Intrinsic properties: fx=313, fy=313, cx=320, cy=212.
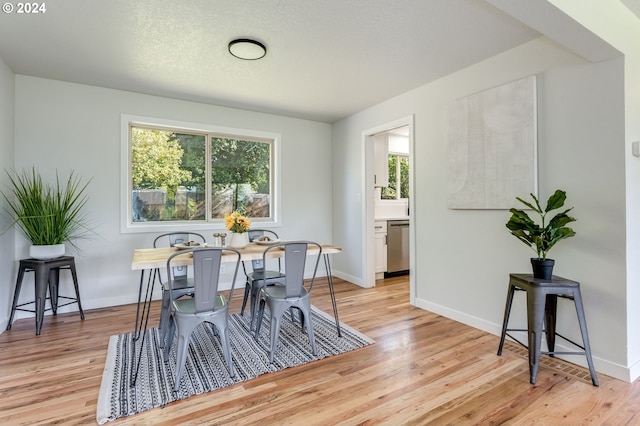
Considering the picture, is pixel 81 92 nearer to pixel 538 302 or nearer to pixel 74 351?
pixel 74 351

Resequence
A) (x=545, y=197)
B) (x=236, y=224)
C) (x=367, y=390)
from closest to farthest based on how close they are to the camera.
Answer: (x=367, y=390) → (x=545, y=197) → (x=236, y=224)

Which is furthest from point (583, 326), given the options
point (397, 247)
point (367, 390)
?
point (397, 247)

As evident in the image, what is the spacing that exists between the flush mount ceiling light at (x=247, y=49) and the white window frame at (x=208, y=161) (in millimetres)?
1657

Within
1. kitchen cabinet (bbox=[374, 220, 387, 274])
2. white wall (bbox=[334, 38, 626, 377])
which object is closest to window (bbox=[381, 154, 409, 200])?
kitchen cabinet (bbox=[374, 220, 387, 274])

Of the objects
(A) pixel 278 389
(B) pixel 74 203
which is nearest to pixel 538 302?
(A) pixel 278 389

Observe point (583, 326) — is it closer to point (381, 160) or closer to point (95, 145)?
point (381, 160)

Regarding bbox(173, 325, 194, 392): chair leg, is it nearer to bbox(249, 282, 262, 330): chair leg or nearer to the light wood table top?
the light wood table top

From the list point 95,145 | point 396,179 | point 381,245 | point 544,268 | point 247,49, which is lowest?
point 381,245

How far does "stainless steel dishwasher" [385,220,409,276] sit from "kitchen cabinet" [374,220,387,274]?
0.08 meters

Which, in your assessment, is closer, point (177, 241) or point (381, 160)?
point (177, 241)

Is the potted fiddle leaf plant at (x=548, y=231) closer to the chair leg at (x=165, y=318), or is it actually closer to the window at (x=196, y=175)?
the chair leg at (x=165, y=318)

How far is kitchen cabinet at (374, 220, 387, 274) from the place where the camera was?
4.76m

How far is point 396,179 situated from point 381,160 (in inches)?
35.1

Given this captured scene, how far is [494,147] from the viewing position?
271 centimetres
